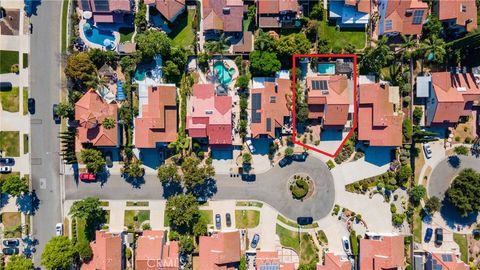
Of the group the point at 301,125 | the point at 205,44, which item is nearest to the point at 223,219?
the point at 301,125

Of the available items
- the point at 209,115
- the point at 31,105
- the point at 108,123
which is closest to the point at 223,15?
the point at 209,115

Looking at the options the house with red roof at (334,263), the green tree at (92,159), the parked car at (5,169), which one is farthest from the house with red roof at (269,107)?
the parked car at (5,169)

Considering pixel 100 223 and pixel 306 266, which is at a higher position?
pixel 100 223

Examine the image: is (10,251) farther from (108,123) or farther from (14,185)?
(108,123)

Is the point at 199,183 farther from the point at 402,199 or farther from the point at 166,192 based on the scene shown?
the point at 402,199

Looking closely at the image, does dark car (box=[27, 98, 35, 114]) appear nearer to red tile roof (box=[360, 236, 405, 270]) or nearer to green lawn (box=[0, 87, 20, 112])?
green lawn (box=[0, 87, 20, 112])

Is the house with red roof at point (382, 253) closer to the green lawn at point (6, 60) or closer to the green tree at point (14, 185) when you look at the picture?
the green tree at point (14, 185)

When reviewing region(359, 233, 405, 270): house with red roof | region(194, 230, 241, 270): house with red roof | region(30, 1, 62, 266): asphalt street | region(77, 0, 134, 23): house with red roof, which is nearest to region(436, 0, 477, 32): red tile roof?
region(359, 233, 405, 270): house with red roof
